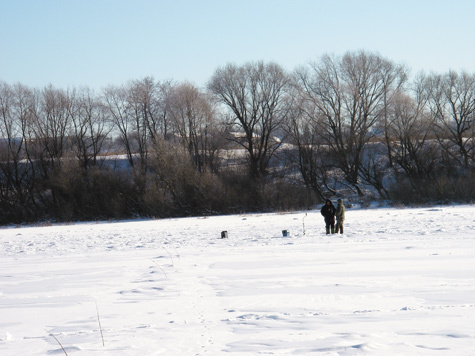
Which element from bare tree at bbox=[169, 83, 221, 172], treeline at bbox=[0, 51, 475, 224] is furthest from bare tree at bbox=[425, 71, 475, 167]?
bare tree at bbox=[169, 83, 221, 172]

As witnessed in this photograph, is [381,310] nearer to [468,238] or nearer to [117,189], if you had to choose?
[468,238]

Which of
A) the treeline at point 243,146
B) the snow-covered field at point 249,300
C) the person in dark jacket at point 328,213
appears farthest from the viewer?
the treeline at point 243,146

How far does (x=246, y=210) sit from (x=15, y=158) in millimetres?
22700

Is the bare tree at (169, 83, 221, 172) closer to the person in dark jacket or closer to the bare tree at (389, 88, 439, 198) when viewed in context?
the bare tree at (389, 88, 439, 198)

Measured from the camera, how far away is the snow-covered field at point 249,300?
6.77 meters

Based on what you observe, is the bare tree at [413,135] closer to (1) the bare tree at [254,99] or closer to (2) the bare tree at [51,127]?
(1) the bare tree at [254,99]

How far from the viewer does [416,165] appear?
48875mm

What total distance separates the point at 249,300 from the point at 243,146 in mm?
43588

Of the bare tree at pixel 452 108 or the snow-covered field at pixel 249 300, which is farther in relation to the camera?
the bare tree at pixel 452 108

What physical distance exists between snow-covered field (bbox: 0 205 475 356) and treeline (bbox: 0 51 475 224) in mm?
28473

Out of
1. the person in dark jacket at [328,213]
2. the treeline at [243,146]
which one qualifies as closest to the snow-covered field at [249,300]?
the person in dark jacket at [328,213]

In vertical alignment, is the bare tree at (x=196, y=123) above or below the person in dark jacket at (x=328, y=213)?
above

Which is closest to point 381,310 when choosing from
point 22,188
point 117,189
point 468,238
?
point 468,238

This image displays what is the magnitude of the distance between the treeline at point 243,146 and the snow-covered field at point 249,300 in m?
28.5
